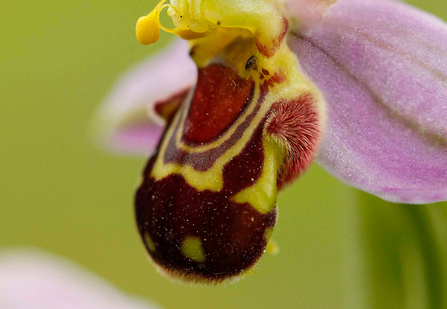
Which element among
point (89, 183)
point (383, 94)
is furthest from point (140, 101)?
point (89, 183)

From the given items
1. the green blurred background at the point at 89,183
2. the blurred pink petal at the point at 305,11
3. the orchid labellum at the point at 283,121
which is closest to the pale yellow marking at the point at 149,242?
the orchid labellum at the point at 283,121

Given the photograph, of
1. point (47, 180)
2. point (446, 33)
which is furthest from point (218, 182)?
point (47, 180)

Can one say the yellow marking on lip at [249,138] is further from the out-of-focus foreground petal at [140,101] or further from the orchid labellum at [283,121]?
the out-of-focus foreground petal at [140,101]

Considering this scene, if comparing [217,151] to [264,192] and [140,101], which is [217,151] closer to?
[264,192]

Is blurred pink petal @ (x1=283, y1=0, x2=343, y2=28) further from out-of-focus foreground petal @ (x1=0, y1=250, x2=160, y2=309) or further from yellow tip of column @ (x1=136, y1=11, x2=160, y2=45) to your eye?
out-of-focus foreground petal @ (x1=0, y1=250, x2=160, y2=309)

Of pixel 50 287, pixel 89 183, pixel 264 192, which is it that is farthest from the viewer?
pixel 89 183

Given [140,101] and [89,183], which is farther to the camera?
[89,183]
